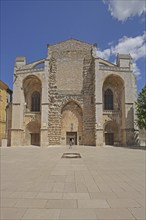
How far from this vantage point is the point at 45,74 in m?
28.7

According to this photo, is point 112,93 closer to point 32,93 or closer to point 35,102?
point 35,102

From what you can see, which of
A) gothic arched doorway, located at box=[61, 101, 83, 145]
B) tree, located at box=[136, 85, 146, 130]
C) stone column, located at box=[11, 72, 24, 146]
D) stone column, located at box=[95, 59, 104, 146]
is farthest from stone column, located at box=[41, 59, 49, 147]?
tree, located at box=[136, 85, 146, 130]

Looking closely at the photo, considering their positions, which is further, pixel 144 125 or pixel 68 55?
pixel 68 55

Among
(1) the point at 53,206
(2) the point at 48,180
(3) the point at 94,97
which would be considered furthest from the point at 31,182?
(3) the point at 94,97

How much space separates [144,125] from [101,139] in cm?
605

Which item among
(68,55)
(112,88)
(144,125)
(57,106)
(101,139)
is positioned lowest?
(101,139)

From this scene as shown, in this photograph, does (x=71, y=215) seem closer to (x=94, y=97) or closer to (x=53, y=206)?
(x=53, y=206)

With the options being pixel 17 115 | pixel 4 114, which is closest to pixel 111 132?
pixel 17 115

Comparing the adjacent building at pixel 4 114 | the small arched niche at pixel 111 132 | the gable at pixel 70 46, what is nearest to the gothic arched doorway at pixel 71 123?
the small arched niche at pixel 111 132

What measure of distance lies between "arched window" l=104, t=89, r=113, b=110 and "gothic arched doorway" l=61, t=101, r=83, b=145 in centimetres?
413

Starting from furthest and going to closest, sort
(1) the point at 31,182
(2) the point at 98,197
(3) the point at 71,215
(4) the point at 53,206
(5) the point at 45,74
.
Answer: (5) the point at 45,74 → (1) the point at 31,182 → (2) the point at 98,197 → (4) the point at 53,206 → (3) the point at 71,215

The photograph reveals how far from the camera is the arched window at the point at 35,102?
30.6 m

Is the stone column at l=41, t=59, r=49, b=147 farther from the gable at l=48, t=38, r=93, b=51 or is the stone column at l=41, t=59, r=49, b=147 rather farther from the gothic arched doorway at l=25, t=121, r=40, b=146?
the gable at l=48, t=38, r=93, b=51

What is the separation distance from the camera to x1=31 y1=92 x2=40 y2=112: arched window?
30609 mm
